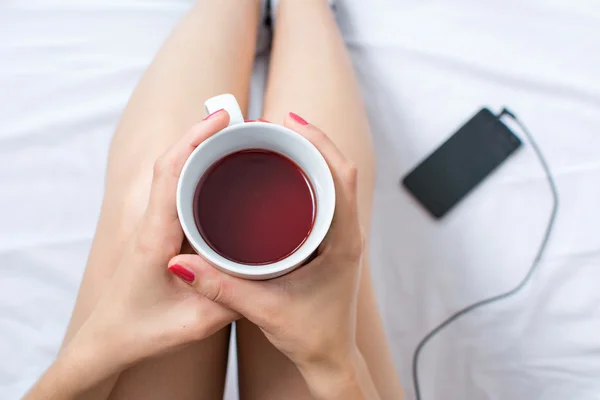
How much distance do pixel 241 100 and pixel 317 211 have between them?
38 centimetres

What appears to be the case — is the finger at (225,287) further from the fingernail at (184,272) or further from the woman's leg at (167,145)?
the woman's leg at (167,145)

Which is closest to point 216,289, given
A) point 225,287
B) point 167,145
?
point 225,287

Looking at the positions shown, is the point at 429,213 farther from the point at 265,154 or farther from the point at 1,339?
the point at 1,339

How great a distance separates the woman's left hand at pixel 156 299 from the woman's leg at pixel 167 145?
0.32 feet

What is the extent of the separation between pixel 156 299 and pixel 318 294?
0.57 feet

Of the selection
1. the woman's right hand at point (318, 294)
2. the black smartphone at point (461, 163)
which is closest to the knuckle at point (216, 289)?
the woman's right hand at point (318, 294)

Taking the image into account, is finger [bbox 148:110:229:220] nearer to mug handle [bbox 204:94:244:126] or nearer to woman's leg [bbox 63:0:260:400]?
mug handle [bbox 204:94:244:126]

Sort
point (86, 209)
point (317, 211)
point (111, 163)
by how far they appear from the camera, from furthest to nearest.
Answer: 1. point (86, 209)
2. point (111, 163)
3. point (317, 211)

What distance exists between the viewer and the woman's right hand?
0.49 m

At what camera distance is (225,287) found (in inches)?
19.0

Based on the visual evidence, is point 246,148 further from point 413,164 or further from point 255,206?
point 413,164

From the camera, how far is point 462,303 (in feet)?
2.86

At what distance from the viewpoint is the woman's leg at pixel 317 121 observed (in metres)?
0.67

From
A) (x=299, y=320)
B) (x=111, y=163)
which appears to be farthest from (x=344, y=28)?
(x=299, y=320)
